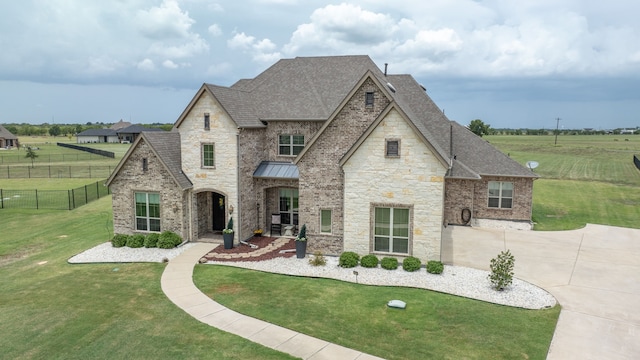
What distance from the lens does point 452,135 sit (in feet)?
102

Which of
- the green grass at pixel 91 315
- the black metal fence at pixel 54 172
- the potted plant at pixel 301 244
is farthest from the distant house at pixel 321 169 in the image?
the black metal fence at pixel 54 172

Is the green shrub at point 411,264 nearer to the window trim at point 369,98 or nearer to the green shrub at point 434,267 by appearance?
the green shrub at point 434,267

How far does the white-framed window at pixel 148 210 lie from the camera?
23.3 metres

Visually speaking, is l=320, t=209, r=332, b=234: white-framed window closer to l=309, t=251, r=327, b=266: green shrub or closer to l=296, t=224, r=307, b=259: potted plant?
l=296, t=224, r=307, b=259: potted plant

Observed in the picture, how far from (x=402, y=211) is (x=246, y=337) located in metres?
9.89

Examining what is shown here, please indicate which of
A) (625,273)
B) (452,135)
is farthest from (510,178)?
(625,273)

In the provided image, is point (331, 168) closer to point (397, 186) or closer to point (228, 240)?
point (397, 186)

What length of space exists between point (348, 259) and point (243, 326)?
7116mm

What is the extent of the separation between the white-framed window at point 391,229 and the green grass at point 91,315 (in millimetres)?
9394

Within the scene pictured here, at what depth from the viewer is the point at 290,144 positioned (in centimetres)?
2559

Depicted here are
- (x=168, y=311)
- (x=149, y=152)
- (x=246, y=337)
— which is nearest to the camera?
(x=246, y=337)

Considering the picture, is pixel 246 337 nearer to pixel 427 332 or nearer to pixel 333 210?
pixel 427 332

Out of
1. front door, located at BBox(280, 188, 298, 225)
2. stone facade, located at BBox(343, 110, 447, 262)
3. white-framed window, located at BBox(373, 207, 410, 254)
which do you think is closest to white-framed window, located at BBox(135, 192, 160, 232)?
front door, located at BBox(280, 188, 298, 225)

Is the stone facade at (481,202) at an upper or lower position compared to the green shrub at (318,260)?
upper
